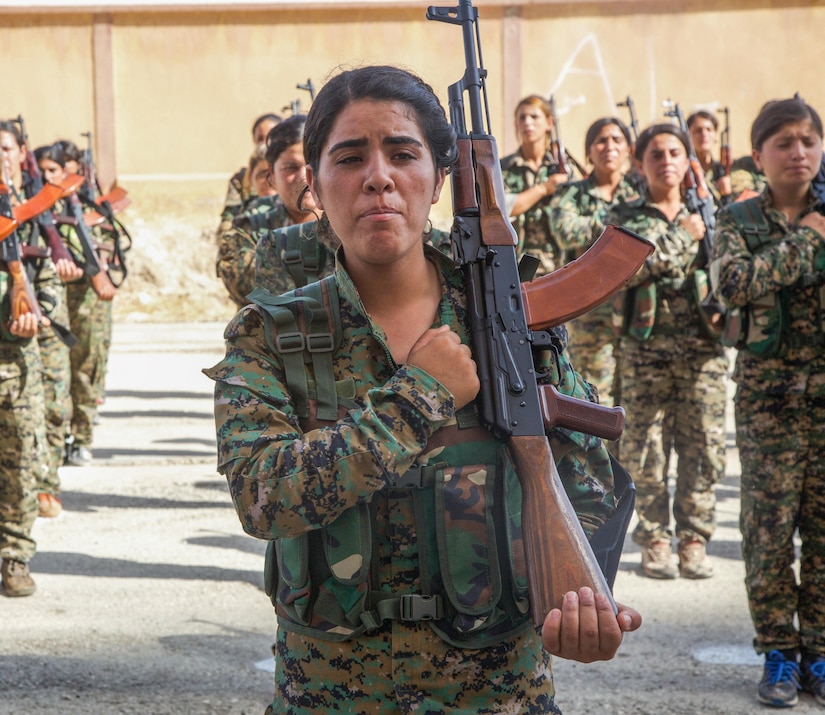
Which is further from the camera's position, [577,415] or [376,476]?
[577,415]

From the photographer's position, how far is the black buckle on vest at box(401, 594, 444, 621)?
1.97 metres

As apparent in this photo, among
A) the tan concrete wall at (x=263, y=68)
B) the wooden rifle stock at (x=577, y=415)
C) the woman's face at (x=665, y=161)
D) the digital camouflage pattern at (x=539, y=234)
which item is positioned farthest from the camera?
the tan concrete wall at (x=263, y=68)

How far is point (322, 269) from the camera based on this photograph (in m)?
3.96

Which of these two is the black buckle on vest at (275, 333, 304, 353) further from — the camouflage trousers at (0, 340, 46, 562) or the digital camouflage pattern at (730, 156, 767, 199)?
the digital camouflage pattern at (730, 156, 767, 199)

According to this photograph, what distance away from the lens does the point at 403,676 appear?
6.48ft

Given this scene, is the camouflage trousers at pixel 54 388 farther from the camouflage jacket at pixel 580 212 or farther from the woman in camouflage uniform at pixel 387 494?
the woman in camouflage uniform at pixel 387 494

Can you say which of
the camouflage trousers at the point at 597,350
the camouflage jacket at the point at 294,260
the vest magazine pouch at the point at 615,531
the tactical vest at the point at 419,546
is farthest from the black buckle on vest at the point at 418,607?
the camouflage trousers at the point at 597,350

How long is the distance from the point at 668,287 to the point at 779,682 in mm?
2281

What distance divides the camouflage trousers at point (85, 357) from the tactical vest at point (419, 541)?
23.1ft

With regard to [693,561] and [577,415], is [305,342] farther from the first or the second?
[693,561]

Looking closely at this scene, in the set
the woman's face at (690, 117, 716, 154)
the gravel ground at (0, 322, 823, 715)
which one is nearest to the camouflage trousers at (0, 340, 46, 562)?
the gravel ground at (0, 322, 823, 715)

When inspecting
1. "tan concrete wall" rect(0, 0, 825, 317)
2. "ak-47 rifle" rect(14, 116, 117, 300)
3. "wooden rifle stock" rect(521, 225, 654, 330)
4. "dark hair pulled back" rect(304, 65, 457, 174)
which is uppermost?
"tan concrete wall" rect(0, 0, 825, 317)

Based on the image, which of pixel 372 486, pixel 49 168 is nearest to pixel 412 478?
pixel 372 486

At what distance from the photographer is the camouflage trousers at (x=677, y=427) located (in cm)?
586
